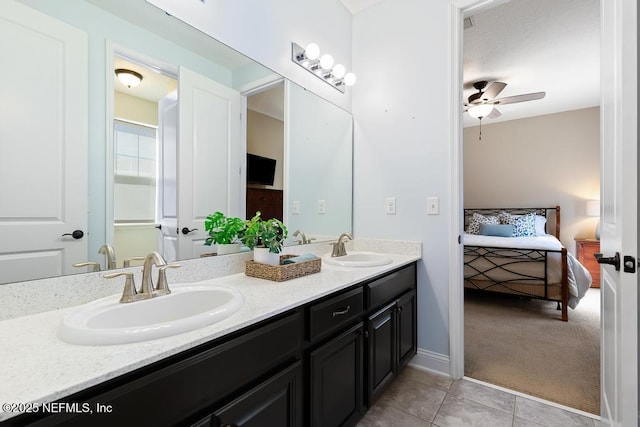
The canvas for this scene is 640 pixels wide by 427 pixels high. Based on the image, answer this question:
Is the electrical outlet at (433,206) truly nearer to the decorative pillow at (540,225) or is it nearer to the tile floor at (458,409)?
the tile floor at (458,409)

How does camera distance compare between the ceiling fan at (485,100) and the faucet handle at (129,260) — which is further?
the ceiling fan at (485,100)

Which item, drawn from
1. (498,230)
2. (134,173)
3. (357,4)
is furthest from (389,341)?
(498,230)

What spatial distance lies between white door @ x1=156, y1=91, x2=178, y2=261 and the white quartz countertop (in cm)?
41

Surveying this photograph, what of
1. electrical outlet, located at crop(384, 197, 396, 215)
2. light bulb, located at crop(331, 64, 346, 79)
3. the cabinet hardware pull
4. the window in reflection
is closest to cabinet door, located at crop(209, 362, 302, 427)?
the cabinet hardware pull

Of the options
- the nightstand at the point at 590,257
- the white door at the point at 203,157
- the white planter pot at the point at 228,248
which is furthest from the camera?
the nightstand at the point at 590,257

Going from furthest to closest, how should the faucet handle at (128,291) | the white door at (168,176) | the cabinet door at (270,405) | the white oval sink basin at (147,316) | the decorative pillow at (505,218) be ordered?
the decorative pillow at (505,218), the white door at (168,176), the faucet handle at (128,291), the cabinet door at (270,405), the white oval sink basin at (147,316)

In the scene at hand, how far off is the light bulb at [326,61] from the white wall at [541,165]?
14.5 feet

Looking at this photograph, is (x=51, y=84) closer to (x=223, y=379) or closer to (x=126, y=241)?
(x=126, y=241)

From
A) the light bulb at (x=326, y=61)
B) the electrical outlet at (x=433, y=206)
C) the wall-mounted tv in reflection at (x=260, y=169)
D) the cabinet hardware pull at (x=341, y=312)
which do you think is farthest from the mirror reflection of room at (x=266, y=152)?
the electrical outlet at (x=433, y=206)

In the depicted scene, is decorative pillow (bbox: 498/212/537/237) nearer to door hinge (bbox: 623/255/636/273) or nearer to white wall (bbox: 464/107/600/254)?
white wall (bbox: 464/107/600/254)

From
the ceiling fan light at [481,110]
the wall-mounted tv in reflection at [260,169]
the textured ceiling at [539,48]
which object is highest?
the textured ceiling at [539,48]

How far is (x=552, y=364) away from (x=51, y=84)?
3104 mm

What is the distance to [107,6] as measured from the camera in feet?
3.57

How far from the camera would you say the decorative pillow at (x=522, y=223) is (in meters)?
4.35
